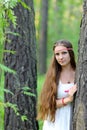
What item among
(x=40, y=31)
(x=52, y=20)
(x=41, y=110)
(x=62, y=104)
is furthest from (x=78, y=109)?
(x=52, y=20)

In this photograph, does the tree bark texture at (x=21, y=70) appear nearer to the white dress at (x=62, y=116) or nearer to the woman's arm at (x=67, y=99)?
the white dress at (x=62, y=116)

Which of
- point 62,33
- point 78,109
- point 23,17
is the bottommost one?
point 62,33

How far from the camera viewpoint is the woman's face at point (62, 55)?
5.04 m

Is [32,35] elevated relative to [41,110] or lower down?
elevated

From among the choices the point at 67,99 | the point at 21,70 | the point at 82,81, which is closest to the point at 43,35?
the point at 21,70

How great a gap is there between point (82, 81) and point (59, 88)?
2.37ft

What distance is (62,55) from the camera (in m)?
5.05

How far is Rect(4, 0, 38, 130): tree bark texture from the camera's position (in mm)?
6012

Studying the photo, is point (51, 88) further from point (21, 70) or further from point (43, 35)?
point (43, 35)

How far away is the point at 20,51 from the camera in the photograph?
19.7ft

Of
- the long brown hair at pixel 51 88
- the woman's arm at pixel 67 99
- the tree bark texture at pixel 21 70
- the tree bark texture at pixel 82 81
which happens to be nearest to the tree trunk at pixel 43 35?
the tree bark texture at pixel 21 70

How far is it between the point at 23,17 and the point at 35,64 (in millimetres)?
713

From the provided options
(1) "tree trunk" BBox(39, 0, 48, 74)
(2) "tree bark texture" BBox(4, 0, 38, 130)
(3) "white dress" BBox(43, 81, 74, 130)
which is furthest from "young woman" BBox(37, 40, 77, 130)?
(1) "tree trunk" BBox(39, 0, 48, 74)

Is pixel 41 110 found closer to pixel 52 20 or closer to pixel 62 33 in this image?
pixel 62 33
